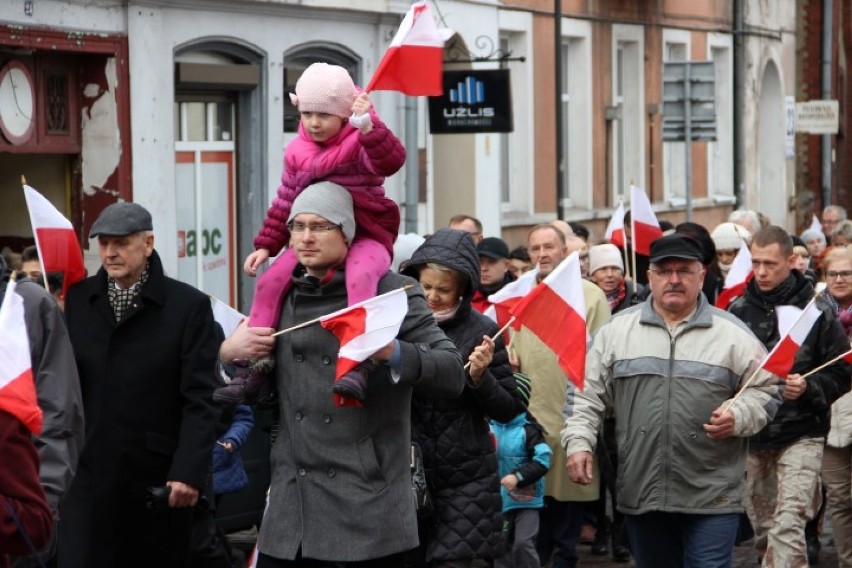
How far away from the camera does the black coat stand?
25.0 feet

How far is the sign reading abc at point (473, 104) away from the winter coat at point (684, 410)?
11193 millimetres

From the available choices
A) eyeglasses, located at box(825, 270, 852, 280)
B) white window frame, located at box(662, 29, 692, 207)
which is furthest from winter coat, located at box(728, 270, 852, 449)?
white window frame, located at box(662, 29, 692, 207)

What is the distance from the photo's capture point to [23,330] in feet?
17.6

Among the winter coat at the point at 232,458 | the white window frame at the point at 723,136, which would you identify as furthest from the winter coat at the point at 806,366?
the white window frame at the point at 723,136

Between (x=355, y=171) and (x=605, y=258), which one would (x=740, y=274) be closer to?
(x=605, y=258)

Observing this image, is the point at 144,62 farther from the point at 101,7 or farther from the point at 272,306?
the point at 272,306

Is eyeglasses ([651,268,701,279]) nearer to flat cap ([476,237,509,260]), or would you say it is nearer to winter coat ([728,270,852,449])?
winter coat ([728,270,852,449])

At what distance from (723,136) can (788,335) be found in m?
25.2

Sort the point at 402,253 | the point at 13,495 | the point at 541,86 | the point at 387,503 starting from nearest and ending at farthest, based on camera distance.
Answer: the point at 13,495 → the point at 387,503 → the point at 402,253 → the point at 541,86

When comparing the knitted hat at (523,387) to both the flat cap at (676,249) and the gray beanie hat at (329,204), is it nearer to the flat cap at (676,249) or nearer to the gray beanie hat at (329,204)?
the flat cap at (676,249)

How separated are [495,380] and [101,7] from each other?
27.4ft

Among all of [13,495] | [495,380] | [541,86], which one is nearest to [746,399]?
[495,380]

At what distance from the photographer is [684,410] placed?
26.0ft

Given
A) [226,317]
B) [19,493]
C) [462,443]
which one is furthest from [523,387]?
[19,493]
